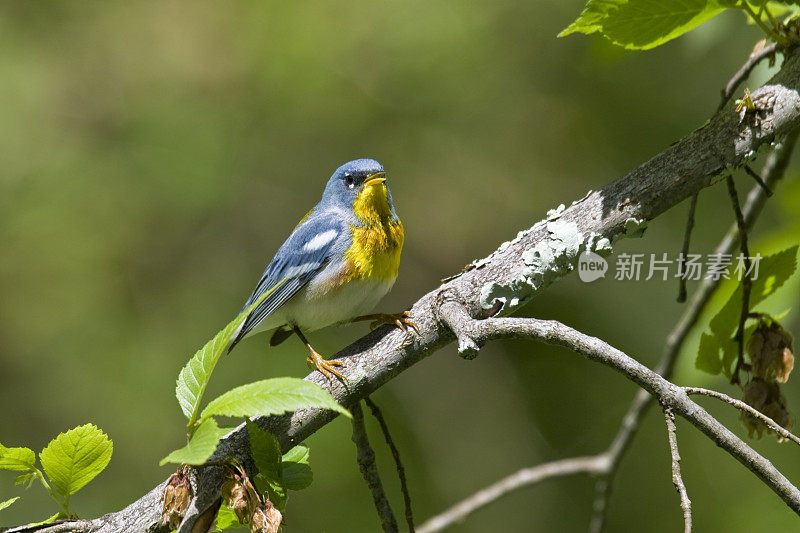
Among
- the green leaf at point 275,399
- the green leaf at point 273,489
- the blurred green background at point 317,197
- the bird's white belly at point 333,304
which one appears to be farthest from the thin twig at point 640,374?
the blurred green background at point 317,197

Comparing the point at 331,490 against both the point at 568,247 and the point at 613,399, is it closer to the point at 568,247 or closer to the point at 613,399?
the point at 613,399

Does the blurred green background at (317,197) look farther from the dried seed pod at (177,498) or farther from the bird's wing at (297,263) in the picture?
the dried seed pod at (177,498)

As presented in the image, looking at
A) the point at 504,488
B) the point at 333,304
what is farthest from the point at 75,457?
the point at 504,488

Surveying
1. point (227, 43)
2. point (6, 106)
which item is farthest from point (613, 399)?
point (6, 106)

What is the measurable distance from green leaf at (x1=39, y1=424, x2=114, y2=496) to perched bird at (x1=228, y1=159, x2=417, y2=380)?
1219mm

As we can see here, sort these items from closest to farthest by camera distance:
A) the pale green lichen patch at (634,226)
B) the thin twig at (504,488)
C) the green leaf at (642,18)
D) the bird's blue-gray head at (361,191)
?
the pale green lichen patch at (634,226), the green leaf at (642,18), the thin twig at (504,488), the bird's blue-gray head at (361,191)

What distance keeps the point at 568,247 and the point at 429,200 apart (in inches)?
195

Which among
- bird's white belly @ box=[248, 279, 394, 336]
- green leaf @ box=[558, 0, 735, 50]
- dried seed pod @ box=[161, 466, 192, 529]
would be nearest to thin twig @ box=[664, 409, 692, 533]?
dried seed pod @ box=[161, 466, 192, 529]

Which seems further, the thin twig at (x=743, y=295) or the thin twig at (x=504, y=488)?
the thin twig at (x=504, y=488)

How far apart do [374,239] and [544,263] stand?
4.03ft

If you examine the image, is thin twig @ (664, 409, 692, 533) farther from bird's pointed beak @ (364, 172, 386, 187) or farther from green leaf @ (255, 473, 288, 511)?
bird's pointed beak @ (364, 172, 386, 187)

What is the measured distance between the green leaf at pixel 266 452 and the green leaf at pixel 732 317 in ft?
5.09

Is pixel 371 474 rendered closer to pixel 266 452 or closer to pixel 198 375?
pixel 266 452

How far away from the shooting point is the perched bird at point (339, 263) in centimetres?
325
